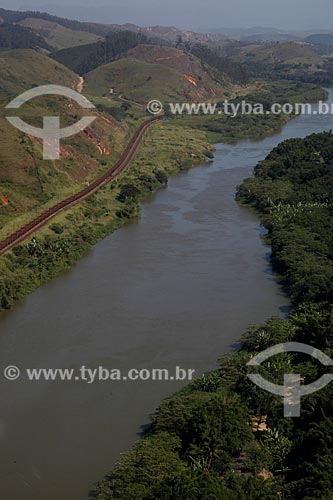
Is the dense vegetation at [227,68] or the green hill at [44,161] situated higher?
the dense vegetation at [227,68]

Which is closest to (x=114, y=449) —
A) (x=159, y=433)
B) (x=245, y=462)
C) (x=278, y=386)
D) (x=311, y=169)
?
(x=159, y=433)

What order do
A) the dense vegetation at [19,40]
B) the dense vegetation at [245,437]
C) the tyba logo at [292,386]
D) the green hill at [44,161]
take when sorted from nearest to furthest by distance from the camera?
the dense vegetation at [245,437], the tyba logo at [292,386], the green hill at [44,161], the dense vegetation at [19,40]

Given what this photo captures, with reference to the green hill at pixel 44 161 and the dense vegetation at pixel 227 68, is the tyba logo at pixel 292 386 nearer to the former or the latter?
the green hill at pixel 44 161

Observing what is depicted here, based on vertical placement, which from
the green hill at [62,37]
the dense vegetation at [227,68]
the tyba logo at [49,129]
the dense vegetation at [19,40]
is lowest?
the tyba logo at [49,129]

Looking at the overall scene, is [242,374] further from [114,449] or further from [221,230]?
[221,230]

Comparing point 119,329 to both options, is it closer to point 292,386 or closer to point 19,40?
point 292,386

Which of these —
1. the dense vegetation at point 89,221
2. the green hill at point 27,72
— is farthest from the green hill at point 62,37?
the dense vegetation at point 89,221

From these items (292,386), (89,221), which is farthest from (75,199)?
(292,386)
